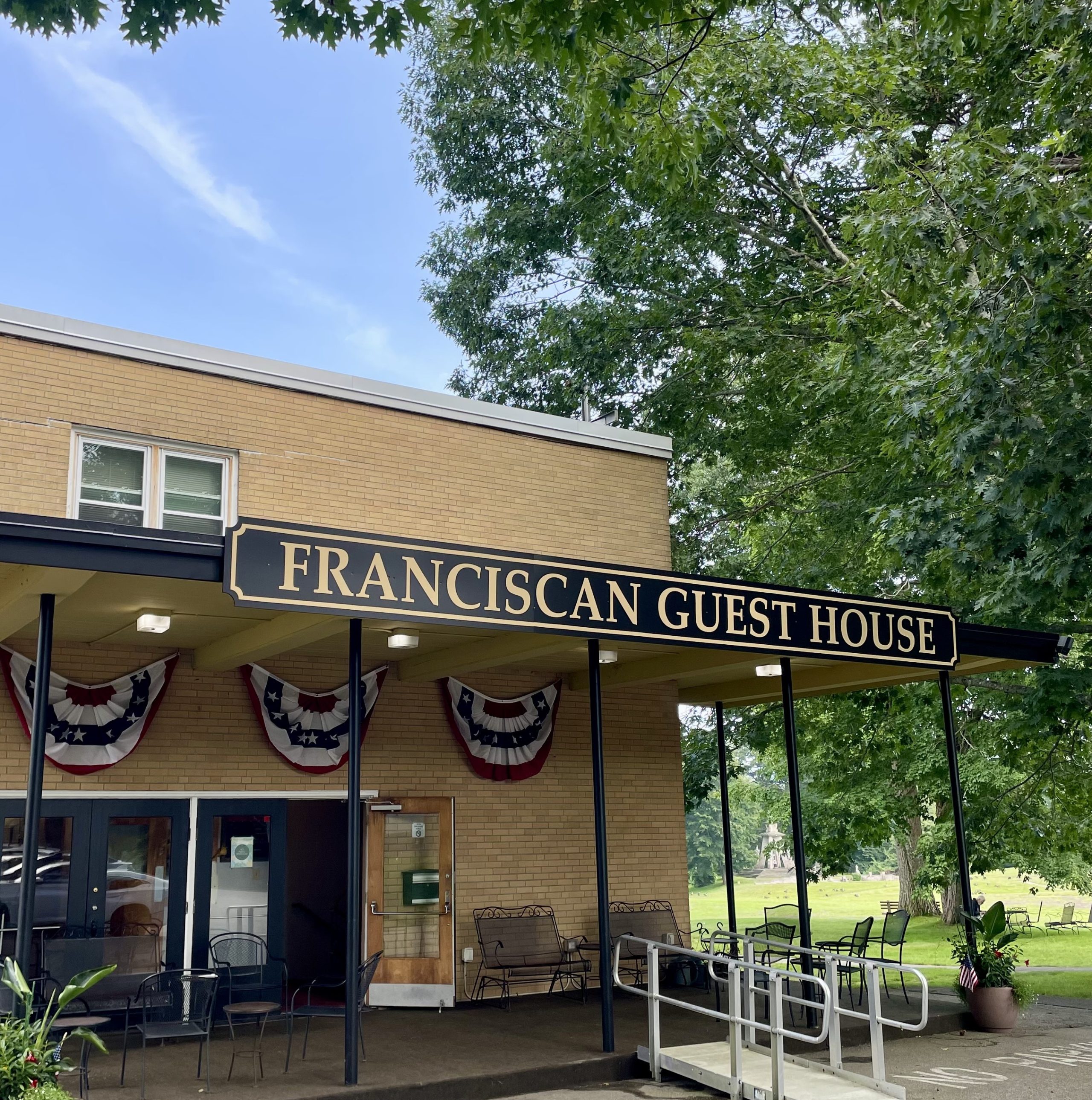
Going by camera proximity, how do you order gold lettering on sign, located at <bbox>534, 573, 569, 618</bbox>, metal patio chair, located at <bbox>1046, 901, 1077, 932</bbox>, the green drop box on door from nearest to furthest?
gold lettering on sign, located at <bbox>534, 573, 569, 618</bbox> < the green drop box on door < metal patio chair, located at <bbox>1046, 901, 1077, 932</bbox>

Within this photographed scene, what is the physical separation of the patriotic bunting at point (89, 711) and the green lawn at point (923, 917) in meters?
8.40

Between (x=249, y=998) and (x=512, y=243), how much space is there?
53.7 ft

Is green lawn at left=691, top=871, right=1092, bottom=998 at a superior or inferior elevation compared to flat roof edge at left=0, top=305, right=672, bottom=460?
inferior

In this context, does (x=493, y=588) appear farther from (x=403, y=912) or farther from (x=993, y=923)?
(x=993, y=923)

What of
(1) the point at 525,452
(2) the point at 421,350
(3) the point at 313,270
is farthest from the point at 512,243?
(2) the point at 421,350

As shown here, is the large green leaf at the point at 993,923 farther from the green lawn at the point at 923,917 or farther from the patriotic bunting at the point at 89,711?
the patriotic bunting at the point at 89,711

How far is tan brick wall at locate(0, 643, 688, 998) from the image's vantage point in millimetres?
10836

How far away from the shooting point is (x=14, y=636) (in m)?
10.2

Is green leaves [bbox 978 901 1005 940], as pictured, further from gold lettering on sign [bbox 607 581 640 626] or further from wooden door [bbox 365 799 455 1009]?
wooden door [bbox 365 799 455 1009]

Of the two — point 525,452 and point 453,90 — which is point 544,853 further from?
point 453,90

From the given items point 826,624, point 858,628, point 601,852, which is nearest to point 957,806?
point 858,628

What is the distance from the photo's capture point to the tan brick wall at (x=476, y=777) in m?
10.8

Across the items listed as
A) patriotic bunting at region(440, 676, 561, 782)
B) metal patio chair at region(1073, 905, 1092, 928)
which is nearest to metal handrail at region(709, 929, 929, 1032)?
patriotic bunting at region(440, 676, 561, 782)

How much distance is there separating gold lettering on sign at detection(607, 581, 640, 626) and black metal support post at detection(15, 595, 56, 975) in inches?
159
